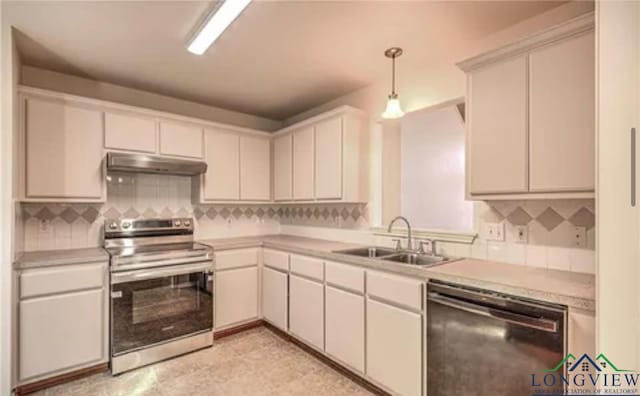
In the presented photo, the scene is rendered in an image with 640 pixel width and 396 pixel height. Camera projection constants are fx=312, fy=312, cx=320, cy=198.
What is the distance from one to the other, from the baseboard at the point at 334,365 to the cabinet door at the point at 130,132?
219cm

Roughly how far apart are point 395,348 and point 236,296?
176 cm

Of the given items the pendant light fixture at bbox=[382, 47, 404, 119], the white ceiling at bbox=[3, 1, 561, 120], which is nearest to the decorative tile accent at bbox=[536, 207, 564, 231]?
the pendant light fixture at bbox=[382, 47, 404, 119]

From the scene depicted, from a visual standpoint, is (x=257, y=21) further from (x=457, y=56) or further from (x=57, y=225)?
(x=57, y=225)

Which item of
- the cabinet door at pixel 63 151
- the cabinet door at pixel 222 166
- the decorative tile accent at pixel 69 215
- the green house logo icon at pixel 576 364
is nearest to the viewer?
the green house logo icon at pixel 576 364

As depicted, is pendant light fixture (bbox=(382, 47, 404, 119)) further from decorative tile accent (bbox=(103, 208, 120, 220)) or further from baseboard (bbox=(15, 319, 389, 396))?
decorative tile accent (bbox=(103, 208, 120, 220))

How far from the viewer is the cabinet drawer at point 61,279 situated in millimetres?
2176

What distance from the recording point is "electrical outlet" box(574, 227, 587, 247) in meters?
1.77

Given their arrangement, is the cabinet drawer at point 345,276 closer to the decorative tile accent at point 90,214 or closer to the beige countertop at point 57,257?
the beige countertop at point 57,257

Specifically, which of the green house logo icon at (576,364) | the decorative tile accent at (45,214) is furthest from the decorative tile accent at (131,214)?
the green house logo icon at (576,364)

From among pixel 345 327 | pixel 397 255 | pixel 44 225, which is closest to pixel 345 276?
pixel 345 327

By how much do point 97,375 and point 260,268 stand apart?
156 centimetres

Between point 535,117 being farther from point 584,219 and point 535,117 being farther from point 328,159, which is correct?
point 328,159

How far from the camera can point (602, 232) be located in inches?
46.0

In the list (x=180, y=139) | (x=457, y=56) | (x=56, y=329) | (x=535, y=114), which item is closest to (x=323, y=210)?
(x=180, y=139)
